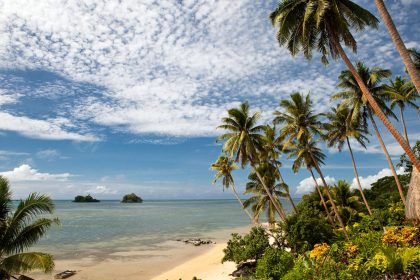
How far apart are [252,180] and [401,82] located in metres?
17.8

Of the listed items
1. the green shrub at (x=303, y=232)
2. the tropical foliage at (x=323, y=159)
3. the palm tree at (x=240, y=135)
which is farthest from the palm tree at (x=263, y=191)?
the green shrub at (x=303, y=232)

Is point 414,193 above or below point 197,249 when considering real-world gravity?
above

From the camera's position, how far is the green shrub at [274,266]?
12.2 metres

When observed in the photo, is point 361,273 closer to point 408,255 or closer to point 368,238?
point 408,255

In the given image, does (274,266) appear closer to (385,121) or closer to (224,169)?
(385,121)

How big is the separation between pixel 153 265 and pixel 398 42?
23.9 meters

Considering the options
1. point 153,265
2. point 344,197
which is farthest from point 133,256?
point 344,197

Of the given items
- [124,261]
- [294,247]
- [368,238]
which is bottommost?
[124,261]

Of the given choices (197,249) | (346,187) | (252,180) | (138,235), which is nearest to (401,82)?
(346,187)

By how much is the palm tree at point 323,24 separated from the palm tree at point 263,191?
15987 mm

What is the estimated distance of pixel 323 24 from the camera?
1584cm

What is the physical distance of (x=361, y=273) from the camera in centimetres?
832

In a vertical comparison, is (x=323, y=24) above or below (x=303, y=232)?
above

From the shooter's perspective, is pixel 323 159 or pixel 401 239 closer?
pixel 401 239
